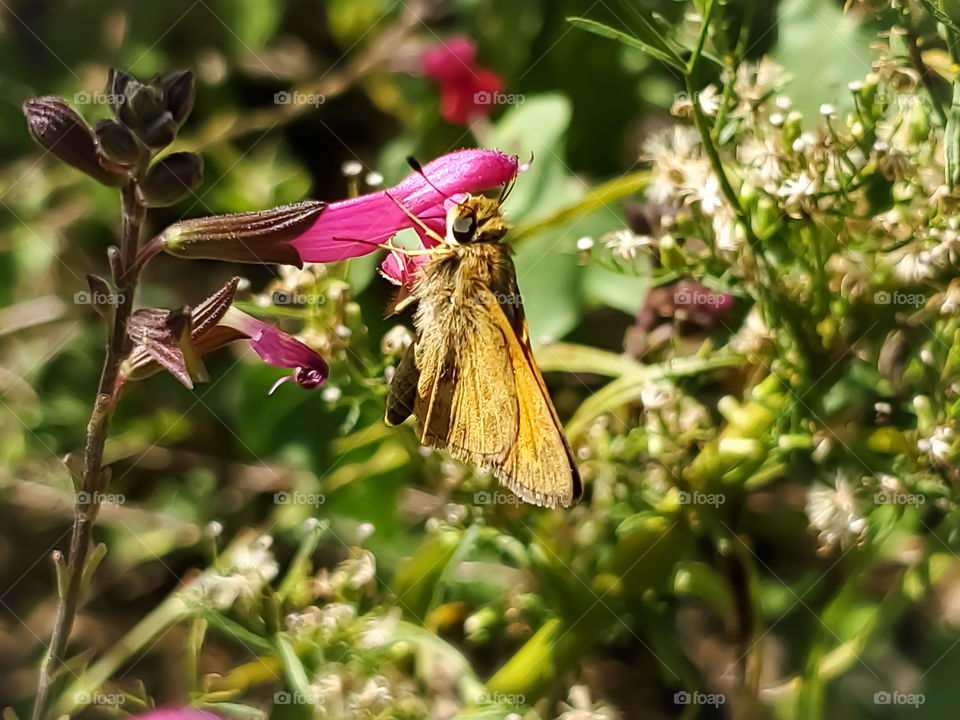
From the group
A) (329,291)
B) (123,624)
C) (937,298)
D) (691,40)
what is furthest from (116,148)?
(123,624)

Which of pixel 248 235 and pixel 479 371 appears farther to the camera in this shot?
pixel 479 371

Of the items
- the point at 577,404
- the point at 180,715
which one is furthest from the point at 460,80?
the point at 180,715

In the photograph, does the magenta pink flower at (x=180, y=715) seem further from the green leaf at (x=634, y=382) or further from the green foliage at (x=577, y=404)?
the green leaf at (x=634, y=382)

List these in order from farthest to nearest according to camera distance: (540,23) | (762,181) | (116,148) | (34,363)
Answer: (34,363) → (540,23) → (762,181) → (116,148)

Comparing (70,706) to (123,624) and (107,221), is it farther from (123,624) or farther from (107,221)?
(107,221)

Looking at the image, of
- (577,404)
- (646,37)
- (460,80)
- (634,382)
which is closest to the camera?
(646,37)

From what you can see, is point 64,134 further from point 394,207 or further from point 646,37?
point 646,37
